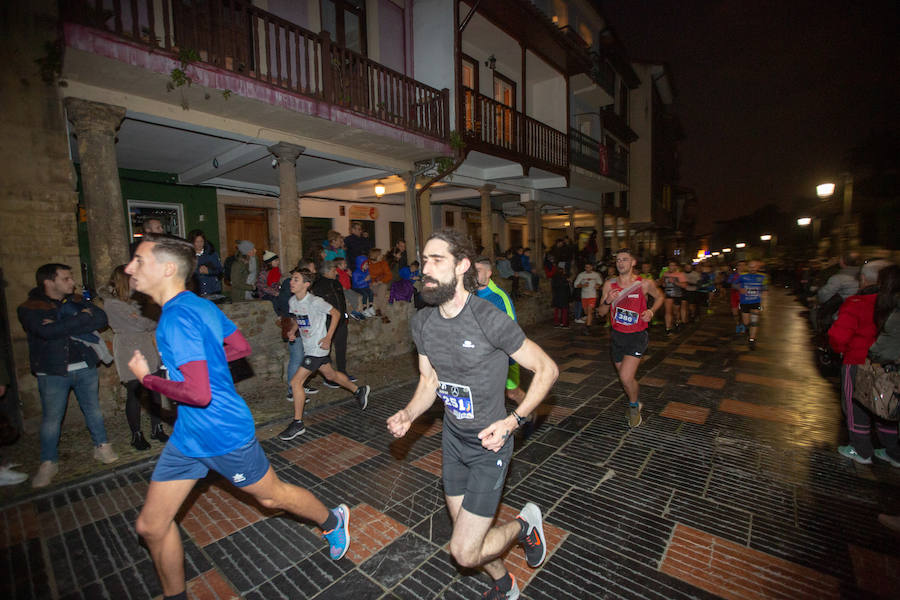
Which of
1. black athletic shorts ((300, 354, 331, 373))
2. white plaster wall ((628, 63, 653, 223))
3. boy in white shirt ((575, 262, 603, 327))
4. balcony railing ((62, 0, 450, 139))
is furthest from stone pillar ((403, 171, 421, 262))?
white plaster wall ((628, 63, 653, 223))

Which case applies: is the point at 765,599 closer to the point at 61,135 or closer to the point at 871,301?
the point at 871,301

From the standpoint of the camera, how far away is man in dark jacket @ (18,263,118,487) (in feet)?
12.5

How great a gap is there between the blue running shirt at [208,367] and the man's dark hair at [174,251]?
0.17m

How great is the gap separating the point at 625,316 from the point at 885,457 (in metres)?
2.79

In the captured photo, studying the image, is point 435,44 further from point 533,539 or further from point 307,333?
point 533,539

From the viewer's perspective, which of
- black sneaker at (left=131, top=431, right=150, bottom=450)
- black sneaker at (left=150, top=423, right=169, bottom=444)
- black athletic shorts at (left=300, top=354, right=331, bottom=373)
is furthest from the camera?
black athletic shorts at (left=300, top=354, right=331, bottom=373)

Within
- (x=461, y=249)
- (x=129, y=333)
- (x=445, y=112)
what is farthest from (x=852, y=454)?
(x=445, y=112)

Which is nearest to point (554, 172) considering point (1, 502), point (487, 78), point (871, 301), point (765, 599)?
point (487, 78)

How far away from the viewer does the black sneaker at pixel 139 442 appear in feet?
15.1

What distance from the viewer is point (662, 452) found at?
4406mm

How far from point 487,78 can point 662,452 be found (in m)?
13.1

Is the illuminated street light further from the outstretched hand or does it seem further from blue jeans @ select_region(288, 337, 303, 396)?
the outstretched hand

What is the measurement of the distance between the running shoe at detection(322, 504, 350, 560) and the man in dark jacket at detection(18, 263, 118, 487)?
316 centimetres

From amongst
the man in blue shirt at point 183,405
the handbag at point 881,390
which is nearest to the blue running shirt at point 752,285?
the handbag at point 881,390
